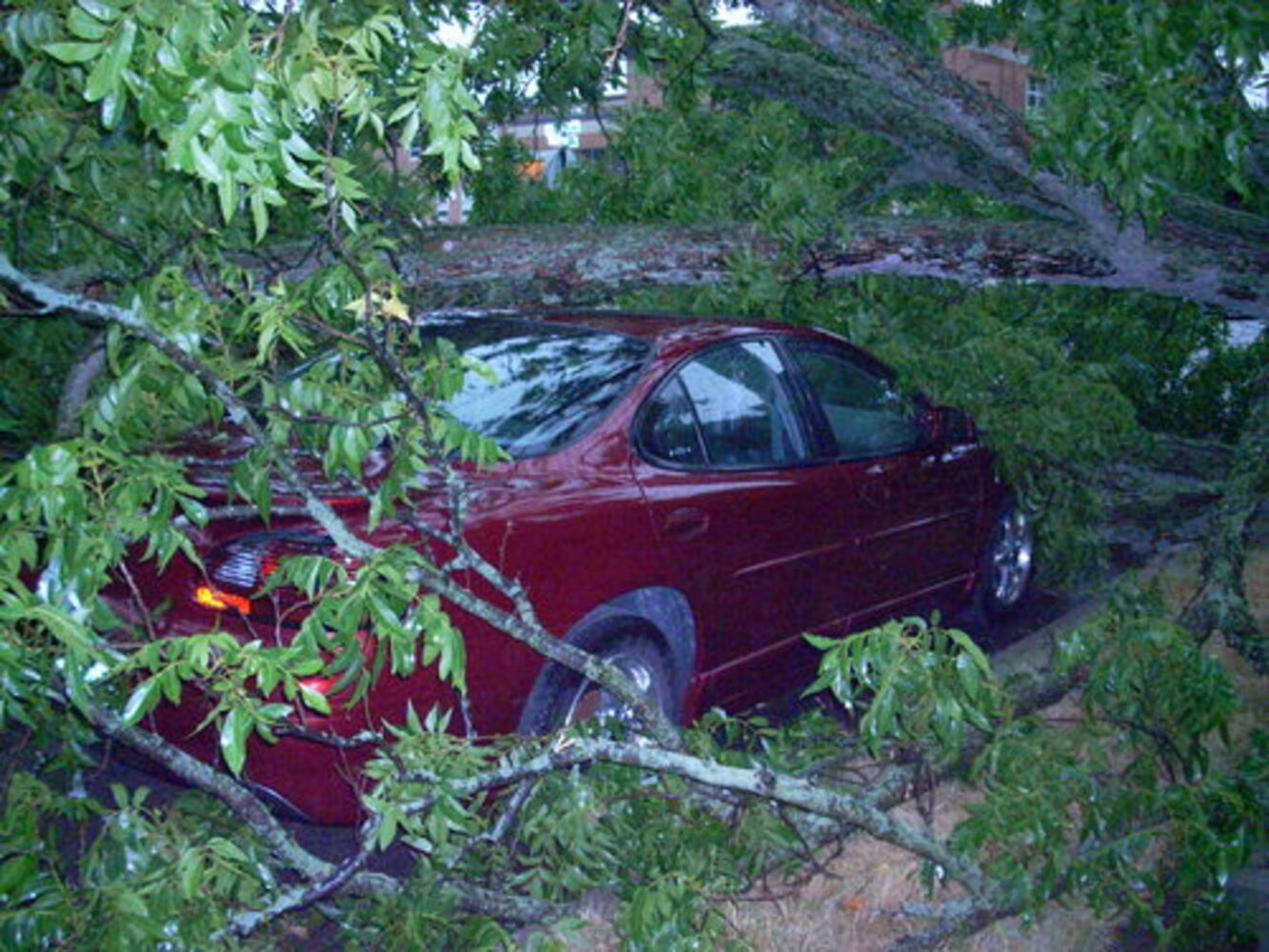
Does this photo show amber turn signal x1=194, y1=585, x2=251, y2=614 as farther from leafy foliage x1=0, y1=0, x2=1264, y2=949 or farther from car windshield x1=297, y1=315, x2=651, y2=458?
car windshield x1=297, y1=315, x2=651, y2=458

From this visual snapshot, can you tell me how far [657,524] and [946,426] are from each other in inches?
86.6

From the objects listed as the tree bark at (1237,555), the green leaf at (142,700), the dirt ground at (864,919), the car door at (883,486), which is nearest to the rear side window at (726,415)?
the car door at (883,486)

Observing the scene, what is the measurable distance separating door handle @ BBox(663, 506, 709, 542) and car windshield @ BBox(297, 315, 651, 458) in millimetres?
440

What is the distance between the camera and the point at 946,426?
6312mm

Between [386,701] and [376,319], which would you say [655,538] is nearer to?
[386,701]

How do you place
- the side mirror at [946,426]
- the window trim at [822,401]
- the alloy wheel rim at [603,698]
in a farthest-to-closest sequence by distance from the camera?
the side mirror at [946,426] → the window trim at [822,401] → the alloy wheel rim at [603,698]

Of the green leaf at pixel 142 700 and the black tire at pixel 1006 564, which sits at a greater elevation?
the green leaf at pixel 142 700

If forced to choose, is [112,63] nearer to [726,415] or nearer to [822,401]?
[726,415]

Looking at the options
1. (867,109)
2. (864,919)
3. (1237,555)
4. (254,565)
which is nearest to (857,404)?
(1237,555)

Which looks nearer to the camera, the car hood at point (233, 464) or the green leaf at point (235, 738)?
the green leaf at point (235, 738)

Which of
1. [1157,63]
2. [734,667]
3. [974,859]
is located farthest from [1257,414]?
[974,859]

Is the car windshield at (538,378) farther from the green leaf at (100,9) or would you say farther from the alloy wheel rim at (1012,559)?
the alloy wheel rim at (1012,559)

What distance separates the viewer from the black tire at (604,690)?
4.25m

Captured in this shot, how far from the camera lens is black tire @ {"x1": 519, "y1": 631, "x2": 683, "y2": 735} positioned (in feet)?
14.0
